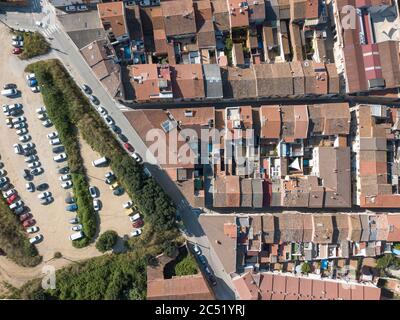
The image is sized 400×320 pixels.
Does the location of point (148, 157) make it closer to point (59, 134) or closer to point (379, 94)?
point (59, 134)

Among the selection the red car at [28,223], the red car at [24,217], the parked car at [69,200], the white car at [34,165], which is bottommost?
the red car at [28,223]

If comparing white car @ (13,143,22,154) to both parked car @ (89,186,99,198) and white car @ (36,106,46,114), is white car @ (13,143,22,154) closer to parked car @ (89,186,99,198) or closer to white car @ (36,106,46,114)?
white car @ (36,106,46,114)

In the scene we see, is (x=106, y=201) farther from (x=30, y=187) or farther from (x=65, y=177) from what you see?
(x=30, y=187)

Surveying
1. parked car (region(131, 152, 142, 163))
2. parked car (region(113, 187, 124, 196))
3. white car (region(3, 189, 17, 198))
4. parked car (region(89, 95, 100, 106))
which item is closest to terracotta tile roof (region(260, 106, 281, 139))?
parked car (region(131, 152, 142, 163))

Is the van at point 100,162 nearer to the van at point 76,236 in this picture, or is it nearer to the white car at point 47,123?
the white car at point 47,123

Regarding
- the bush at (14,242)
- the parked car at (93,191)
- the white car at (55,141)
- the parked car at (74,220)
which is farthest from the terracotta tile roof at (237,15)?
the bush at (14,242)

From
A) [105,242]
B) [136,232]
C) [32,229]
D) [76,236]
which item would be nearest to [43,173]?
[32,229]

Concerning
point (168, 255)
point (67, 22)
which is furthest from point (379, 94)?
point (67, 22)
